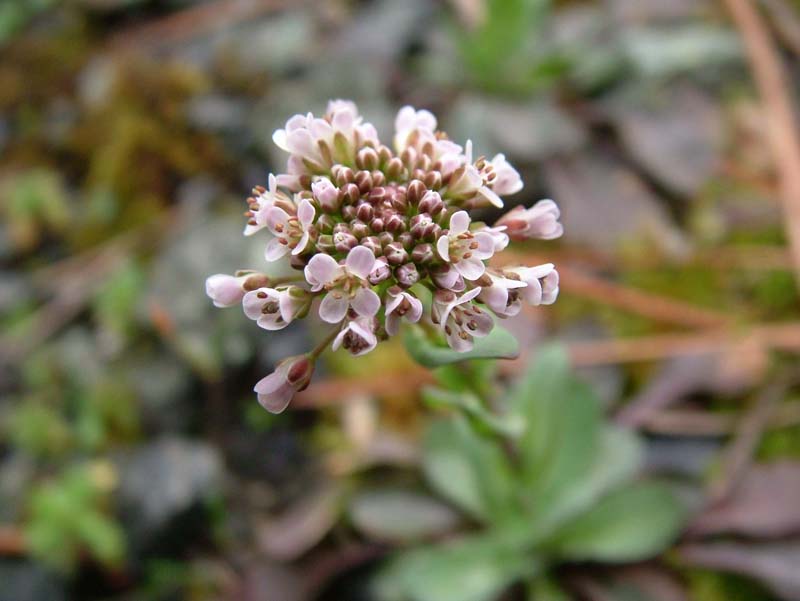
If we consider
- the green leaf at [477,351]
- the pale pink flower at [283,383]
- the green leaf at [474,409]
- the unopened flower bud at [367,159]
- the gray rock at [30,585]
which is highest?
the unopened flower bud at [367,159]

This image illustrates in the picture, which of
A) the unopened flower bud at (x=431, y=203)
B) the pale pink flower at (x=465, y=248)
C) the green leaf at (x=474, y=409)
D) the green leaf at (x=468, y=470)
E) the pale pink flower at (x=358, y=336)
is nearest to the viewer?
the pale pink flower at (x=358, y=336)

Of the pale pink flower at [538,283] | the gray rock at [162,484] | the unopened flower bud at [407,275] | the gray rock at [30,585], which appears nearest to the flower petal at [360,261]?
the unopened flower bud at [407,275]

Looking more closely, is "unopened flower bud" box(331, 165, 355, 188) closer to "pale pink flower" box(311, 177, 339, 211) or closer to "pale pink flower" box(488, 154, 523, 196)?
"pale pink flower" box(311, 177, 339, 211)

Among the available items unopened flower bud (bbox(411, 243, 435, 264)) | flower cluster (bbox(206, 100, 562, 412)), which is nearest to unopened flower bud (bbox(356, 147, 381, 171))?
flower cluster (bbox(206, 100, 562, 412))

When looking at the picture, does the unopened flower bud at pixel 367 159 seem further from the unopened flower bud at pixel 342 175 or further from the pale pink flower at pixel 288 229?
the pale pink flower at pixel 288 229

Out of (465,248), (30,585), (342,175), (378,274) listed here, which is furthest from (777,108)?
(30,585)
